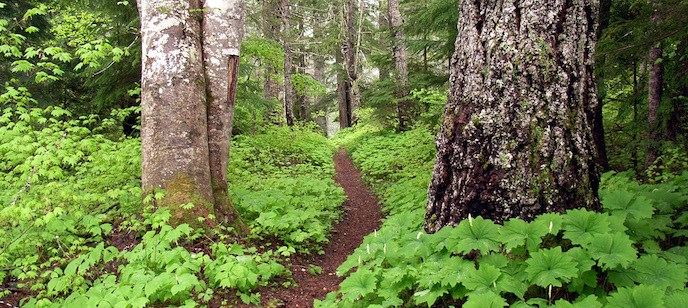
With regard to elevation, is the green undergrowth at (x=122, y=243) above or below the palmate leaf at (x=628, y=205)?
below

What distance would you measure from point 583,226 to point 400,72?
1174 centimetres

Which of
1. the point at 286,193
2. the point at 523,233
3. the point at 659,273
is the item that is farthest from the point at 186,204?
the point at 659,273

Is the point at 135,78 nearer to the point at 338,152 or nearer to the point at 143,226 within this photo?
the point at 143,226

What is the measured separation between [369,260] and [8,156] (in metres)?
4.85

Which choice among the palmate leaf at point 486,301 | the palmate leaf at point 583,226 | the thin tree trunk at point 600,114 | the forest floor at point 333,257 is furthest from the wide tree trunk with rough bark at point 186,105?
the thin tree trunk at point 600,114

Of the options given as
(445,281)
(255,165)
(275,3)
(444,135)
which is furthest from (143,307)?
(275,3)

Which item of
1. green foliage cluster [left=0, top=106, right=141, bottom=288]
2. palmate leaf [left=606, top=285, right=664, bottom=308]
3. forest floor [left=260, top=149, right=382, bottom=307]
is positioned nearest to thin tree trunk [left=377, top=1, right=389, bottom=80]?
forest floor [left=260, top=149, right=382, bottom=307]

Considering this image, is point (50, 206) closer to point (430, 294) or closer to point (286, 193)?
point (286, 193)

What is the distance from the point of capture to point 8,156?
15.7ft

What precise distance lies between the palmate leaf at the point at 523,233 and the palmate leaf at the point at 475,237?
0.06 metres

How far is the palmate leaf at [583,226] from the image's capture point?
2.23 metres

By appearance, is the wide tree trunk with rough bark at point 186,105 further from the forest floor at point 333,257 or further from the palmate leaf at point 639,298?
the palmate leaf at point 639,298

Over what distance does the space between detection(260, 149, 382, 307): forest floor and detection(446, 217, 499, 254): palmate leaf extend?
5.95ft

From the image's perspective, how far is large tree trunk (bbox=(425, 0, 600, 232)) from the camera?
258 cm
